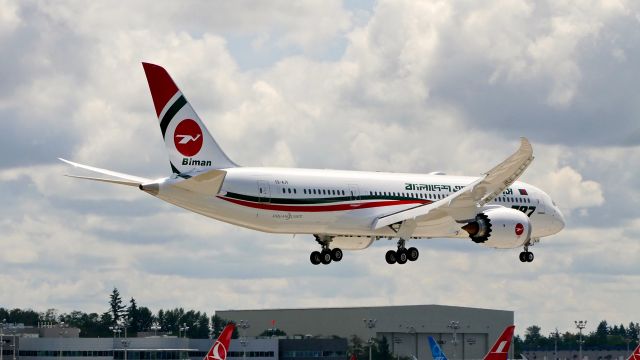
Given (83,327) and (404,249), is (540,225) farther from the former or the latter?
(83,327)

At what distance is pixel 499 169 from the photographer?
67.2 m

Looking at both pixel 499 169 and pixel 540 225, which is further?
pixel 540 225

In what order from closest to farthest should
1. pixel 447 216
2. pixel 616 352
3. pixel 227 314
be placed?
1. pixel 447 216
2. pixel 227 314
3. pixel 616 352

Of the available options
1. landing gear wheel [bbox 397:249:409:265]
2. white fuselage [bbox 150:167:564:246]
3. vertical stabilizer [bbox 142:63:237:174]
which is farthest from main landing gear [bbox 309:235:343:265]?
vertical stabilizer [bbox 142:63:237:174]

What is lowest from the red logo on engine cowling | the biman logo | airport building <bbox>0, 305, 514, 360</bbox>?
the biman logo

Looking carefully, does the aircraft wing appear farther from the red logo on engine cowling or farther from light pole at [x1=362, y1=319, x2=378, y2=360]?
light pole at [x1=362, y1=319, x2=378, y2=360]

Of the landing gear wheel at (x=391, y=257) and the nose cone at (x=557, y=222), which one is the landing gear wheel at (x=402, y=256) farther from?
the nose cone at (x=557, y=222)

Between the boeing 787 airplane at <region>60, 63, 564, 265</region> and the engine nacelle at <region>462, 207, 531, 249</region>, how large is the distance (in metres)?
0.05

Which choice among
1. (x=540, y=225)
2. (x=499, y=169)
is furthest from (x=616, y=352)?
(x=499, y=169)

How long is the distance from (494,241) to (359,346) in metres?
71.8

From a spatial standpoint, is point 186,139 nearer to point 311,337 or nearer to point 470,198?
point 470,198

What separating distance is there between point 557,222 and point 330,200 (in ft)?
56.3

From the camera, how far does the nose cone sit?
3135 inches

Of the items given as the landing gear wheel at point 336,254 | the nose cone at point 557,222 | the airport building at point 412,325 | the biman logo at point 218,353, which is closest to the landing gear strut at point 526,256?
the nose cone at point 557,222
